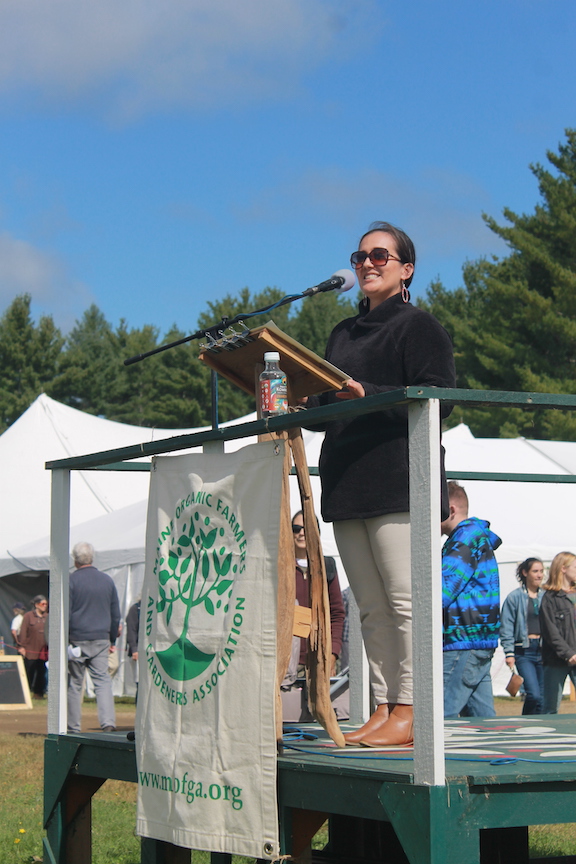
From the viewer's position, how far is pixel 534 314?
37.9 m

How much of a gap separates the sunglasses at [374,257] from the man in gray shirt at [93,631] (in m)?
8.10

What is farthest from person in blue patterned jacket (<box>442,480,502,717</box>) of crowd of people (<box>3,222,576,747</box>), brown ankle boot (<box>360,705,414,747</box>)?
brown ankle boot (<box>360,705,414,747</box>)

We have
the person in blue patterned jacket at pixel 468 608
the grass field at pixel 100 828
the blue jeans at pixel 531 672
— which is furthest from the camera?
the blue jeans at pixel 531 672

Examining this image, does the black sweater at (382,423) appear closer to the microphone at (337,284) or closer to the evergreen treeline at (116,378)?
the microphone at (337,284)

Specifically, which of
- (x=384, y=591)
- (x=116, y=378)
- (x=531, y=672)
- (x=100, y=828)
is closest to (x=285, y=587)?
(x=384, y=591)

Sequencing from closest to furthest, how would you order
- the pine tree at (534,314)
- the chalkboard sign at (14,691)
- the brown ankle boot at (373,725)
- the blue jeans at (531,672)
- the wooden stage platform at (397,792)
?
the wooden stage platform at (397,792) < the brown ankle boot at (373,725) < the blue jeans at (531,672) < the chalkboard sign at (14,691) < the pine tree at (534,314)

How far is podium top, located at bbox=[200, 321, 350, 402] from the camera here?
3826mm

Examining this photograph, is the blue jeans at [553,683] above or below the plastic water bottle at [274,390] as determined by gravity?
below

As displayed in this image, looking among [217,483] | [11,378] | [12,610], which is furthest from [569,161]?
[217,483]

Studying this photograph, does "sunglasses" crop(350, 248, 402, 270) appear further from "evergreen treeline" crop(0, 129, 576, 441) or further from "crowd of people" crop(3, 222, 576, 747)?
"evergreen treeline" crop(0, 129, 576, 441)

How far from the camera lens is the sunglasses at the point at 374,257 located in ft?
13.9

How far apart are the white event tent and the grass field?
568 cm

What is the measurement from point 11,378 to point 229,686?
55293 mm

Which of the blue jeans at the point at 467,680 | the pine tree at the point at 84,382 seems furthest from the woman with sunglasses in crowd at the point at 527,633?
the pine tree at the point at 84,382
